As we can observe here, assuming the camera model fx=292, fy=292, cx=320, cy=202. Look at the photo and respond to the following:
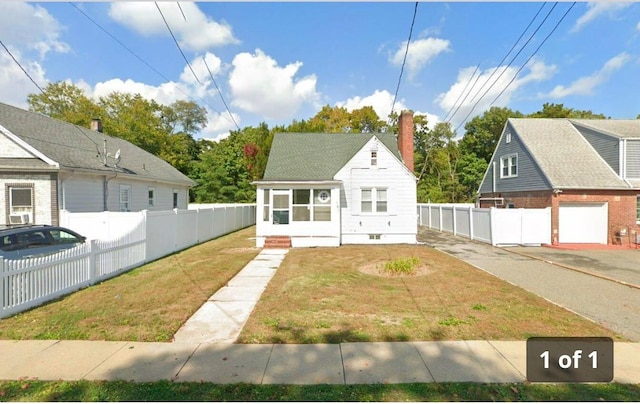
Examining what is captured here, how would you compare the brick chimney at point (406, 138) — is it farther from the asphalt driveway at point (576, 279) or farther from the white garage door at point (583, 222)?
the white garage door at point (583, 222)

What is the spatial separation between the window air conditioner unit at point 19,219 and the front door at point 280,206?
998 centimetres

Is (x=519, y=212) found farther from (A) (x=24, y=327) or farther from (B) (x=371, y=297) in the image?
(A) (x=24, y=327)

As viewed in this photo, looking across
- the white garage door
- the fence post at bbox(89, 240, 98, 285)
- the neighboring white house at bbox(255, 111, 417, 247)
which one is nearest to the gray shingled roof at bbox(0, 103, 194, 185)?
the fence post at bbox(89, 240, 98, 285)

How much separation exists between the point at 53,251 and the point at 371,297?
844 cm

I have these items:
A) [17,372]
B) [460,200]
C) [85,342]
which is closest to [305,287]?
[85,342]

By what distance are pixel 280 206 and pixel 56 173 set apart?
372 inches

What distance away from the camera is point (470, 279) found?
8.37m

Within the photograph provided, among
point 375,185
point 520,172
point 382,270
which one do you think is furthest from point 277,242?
point 520,172

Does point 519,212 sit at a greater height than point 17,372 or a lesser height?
greater

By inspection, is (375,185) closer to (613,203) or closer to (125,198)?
(613,203)

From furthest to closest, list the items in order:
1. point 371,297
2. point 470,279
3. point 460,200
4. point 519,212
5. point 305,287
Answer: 1. point 460,200
2. point 519,212
3. point 470,279
4. point 305,287
5. point 371,297

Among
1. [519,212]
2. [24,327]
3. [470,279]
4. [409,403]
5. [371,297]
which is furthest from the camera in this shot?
[519,212]

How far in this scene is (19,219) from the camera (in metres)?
12.0

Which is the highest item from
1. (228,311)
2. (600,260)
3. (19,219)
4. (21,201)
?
(21,201)
